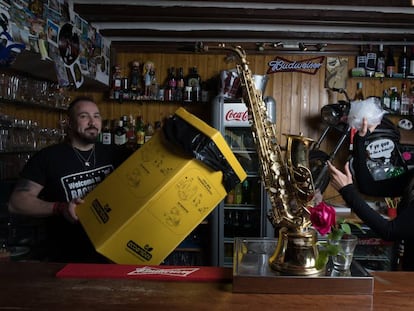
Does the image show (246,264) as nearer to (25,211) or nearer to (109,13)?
(25,211)

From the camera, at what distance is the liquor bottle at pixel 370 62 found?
4234mm

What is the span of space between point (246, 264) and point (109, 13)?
8.61 ft

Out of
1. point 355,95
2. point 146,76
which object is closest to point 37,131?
point 146,76

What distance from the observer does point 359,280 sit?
1.14 metres

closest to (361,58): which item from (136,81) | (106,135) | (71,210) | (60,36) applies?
(136,81)

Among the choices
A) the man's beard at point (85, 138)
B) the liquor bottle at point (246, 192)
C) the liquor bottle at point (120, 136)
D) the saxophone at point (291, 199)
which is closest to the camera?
the saxophone at point (291, 199)

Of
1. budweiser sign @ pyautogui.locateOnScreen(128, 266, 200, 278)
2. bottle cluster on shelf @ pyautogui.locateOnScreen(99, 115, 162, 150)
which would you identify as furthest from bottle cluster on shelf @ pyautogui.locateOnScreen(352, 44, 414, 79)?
budweiser sign @ pyautogui.locateOnScreen(128, 266, 200, 278)

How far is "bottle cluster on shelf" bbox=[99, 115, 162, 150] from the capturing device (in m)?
4.35

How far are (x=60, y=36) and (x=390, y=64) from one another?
10.2 ft

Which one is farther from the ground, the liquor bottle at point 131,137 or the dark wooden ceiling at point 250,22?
the dark wooden ceiling at point 250,22

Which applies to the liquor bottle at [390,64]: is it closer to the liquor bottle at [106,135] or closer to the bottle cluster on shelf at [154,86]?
the bottle cluster on shelf at [154,86]

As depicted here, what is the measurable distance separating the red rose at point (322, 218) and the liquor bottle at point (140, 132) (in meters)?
3.22

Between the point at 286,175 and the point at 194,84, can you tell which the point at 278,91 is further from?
the point at 286,175

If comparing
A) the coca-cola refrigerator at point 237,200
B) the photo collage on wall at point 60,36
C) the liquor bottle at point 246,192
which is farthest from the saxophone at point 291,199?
the liquor bottle at point 246,192
